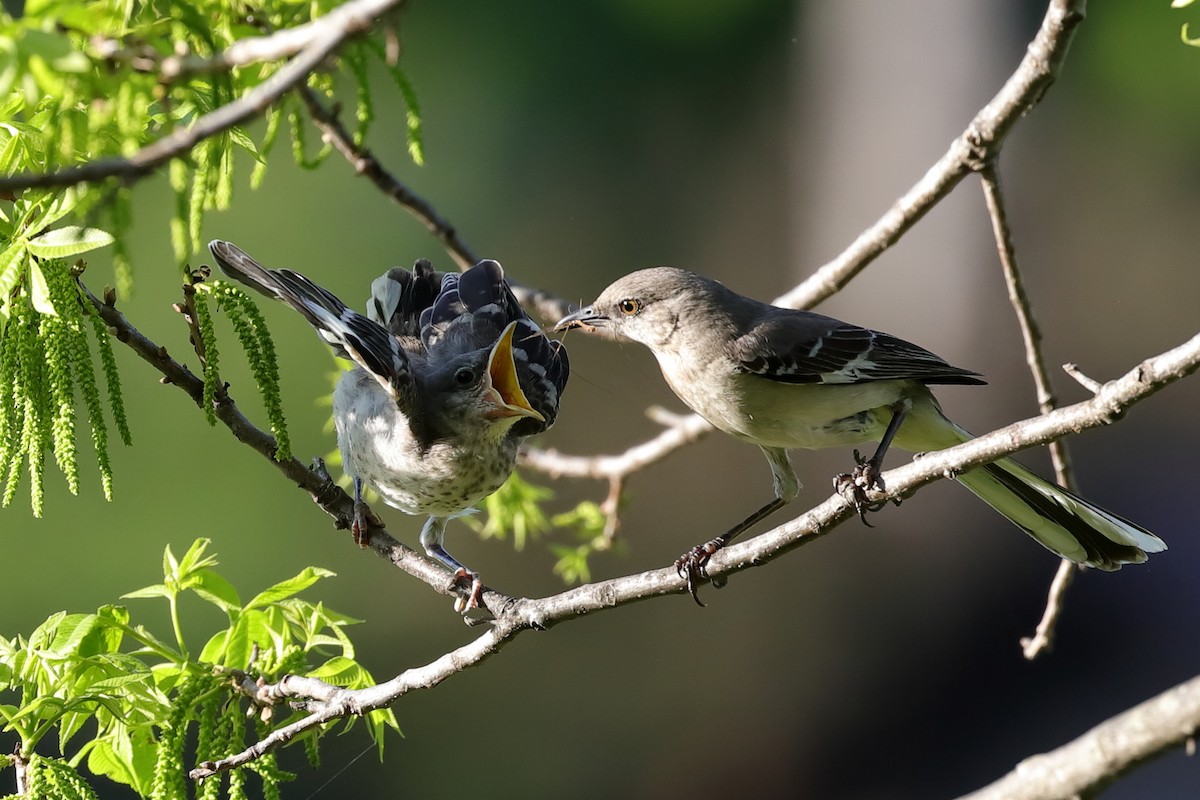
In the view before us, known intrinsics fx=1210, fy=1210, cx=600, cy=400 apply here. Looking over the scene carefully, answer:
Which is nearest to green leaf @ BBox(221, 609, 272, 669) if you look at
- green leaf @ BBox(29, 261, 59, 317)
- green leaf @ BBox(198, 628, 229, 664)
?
green leaf @ BBox(198, 628, 229, 664)

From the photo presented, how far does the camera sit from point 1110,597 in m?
12.2

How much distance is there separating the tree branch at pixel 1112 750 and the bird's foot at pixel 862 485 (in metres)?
0.91

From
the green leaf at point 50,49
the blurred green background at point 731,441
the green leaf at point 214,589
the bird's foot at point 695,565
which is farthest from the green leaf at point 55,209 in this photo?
the blurred green background at point 731,441

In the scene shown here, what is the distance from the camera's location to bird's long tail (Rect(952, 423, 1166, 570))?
3390 millimetres

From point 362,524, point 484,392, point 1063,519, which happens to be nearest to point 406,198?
point 484,392

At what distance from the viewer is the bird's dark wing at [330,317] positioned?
123 inches

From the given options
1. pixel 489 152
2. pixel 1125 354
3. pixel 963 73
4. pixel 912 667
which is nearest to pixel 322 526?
pixel 489 152

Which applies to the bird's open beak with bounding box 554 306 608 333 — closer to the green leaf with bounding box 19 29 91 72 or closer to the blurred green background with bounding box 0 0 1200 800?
the green leaf with bounding box 19 29 91 72

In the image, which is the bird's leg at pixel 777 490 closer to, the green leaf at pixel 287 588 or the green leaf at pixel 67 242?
the green leaf at pixel 287 588

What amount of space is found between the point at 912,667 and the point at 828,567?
144 centimetres

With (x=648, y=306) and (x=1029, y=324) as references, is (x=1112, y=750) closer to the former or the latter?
(x=1029, y=324)

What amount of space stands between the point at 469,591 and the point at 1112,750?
2151 millimetres

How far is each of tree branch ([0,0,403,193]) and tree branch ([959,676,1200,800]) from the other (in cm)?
125

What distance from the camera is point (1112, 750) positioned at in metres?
1.62
